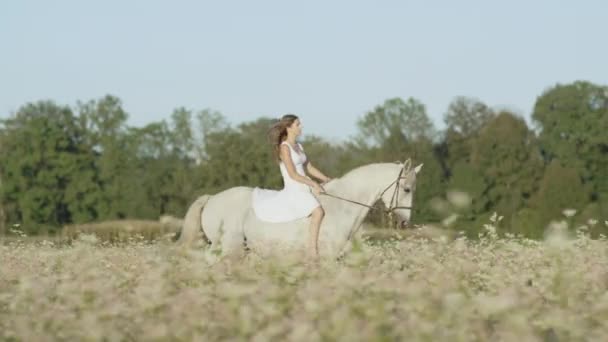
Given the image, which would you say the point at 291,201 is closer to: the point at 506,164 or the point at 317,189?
the point at 317,189

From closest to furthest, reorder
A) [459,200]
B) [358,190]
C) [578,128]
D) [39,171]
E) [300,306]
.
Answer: [300,306]
[459,200]
[358,190]
[39,171]
[578,128]

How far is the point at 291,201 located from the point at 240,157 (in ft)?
182

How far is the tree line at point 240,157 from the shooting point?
2963 inches

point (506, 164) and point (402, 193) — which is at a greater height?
point (506, 164)

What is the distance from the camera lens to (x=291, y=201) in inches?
549

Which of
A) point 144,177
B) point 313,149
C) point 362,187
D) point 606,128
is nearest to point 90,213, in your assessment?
point 144,177

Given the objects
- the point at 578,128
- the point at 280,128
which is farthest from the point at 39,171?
the point at 280,128

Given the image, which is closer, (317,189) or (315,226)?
(315,226)

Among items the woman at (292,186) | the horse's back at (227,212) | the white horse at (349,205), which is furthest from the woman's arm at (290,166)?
the horse's back at (227,212)

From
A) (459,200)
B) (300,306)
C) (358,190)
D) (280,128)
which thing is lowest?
(300,306)

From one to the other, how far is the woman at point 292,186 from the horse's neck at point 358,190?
261 millimetres

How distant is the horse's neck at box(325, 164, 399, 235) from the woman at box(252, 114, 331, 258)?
0.26m

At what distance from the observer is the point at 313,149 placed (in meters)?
89.0

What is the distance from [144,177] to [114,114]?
10113mm
